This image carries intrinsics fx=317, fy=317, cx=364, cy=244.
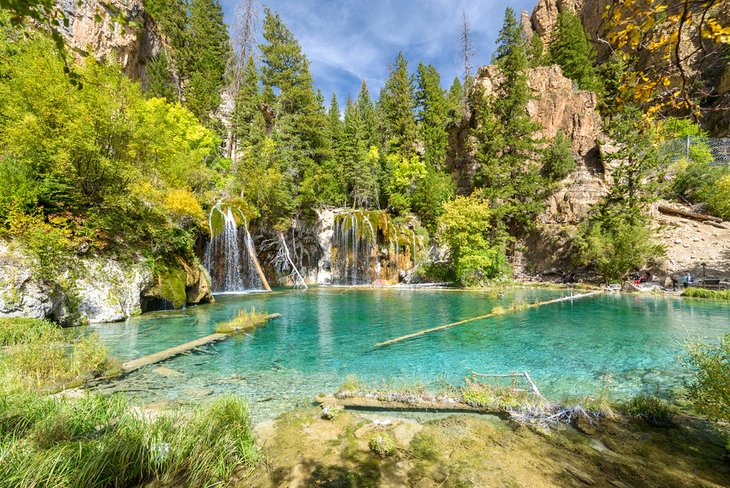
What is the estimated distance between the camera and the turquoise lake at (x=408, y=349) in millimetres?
7527

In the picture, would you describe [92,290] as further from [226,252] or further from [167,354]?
[226,252]

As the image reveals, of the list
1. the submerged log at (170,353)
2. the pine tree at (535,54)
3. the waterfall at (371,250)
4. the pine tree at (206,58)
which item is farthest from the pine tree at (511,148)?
the pine tree at (206,58)

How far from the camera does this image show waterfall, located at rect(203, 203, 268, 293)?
83.6ft

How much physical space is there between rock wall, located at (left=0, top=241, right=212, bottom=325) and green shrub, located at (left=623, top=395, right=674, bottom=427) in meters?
16.9

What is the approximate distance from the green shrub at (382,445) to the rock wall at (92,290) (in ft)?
41.6

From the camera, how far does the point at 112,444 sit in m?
3.86

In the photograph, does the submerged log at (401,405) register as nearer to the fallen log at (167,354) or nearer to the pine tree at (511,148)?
the fallen log at (167,354)

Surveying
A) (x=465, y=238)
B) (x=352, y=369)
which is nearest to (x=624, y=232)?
(x=465, y=238)

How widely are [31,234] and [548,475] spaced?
651 inches

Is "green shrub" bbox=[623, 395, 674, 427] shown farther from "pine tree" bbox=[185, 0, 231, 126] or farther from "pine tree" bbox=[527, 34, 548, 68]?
"pine tree" bbox=[527, 34, 548, 68]

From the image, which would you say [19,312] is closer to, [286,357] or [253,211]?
[286,357]

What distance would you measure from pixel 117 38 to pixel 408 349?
124 feet

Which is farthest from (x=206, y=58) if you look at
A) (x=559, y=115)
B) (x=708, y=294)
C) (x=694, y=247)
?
(x=694, y=247)

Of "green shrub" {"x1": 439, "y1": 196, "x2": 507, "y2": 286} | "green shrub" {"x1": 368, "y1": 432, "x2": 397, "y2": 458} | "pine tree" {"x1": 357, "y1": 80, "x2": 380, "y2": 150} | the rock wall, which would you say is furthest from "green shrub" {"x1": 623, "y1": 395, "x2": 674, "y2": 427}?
"pine tree" {"x1": 357, "y1": 80, "x2": 380, "y2": 150}
